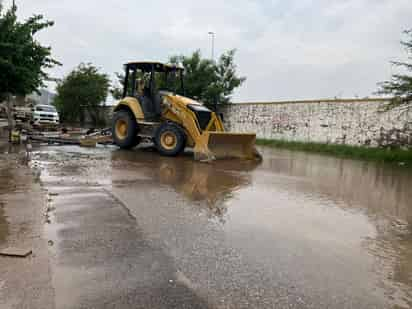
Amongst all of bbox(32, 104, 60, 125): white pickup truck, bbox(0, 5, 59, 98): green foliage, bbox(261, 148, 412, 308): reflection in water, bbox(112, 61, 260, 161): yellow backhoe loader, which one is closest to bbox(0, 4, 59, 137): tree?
bbox(0, 5, 59, 98): green foliage

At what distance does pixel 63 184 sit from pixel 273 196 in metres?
3.43

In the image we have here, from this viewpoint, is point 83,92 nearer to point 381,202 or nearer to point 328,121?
point 328,121

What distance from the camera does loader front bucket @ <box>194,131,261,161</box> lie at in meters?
9.59

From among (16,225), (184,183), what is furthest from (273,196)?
(16,225)

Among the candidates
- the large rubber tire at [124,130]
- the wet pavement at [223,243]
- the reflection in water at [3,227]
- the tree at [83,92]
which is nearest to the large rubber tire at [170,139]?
the large rubber tire at [124,130]

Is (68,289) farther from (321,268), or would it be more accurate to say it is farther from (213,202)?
(213,202)

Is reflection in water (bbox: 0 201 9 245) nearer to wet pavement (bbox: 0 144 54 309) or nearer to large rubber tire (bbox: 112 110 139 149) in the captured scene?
wet pavement (bbox: 0 144 54 309)

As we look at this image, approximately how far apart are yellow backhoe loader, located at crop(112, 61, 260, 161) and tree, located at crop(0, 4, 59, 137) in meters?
3.87

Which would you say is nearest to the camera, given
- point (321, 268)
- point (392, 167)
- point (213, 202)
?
point (321, 268)

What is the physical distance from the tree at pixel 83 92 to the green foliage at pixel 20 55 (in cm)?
1277

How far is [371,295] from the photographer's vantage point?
2580mm

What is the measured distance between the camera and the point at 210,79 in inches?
819

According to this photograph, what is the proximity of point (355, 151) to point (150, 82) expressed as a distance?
27.7 feet

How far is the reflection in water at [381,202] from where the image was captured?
293cm
